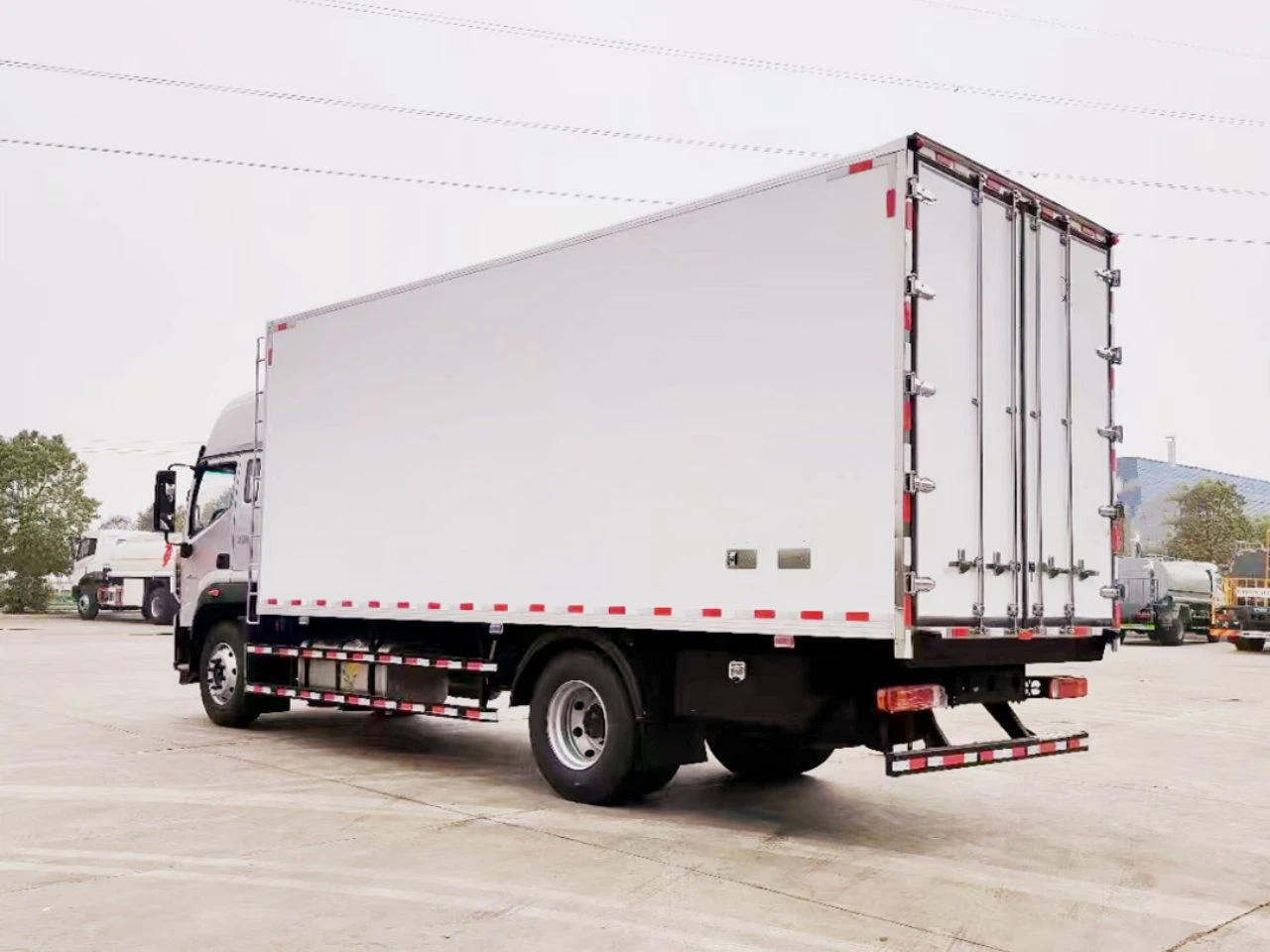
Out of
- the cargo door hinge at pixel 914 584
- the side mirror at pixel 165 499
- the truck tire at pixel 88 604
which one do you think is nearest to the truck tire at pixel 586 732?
the cargo door hinge at pixel 914 584

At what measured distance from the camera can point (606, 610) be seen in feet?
27.6

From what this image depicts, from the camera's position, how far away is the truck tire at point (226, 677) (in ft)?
40.2

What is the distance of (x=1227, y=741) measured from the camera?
13.2 metres

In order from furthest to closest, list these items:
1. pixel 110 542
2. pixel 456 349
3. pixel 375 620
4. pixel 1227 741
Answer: pixel 110 542
pixel 1227 741
pixel 375 620
pixel 456 349

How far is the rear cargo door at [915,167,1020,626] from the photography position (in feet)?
23.2

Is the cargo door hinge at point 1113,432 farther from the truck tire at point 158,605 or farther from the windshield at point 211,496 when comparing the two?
the truck tire at point 158,605

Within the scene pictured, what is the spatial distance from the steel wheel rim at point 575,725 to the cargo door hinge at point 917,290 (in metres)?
3.42

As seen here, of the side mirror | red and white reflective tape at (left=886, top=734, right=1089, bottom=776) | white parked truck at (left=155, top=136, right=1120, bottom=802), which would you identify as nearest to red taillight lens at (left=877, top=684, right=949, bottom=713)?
white parked truck at (left=155, top=136, right=1120, bottom=802)

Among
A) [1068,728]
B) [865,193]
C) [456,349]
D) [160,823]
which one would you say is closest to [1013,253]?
[865,193]

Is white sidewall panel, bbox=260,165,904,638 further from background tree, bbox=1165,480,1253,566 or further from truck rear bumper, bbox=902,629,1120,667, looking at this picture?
background tree, bbox=1165,480,1253,566

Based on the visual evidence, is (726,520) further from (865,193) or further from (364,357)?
(364,357)

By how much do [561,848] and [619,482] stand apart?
245 centimetres

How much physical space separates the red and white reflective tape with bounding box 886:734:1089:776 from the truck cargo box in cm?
73

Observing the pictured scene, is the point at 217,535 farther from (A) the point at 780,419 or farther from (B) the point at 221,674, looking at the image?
(A) the point at 780,419
